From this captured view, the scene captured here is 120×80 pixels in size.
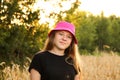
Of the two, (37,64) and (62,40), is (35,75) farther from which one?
(62,40)

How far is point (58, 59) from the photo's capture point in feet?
12.3

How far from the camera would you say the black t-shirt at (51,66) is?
365 cm

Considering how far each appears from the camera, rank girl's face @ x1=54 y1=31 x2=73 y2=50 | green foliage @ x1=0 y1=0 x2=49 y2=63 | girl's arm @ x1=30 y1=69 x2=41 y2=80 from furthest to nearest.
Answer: green foliage @ x1=0 y1=0 x2=49 y2=63 → girl's face @ x1=54 y1=31 x2=73 y2=50 → girl's arm @ x1=30 y1=69 x2=41 y2=80

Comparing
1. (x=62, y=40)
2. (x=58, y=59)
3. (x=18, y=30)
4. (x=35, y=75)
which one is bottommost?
(x=18, y=30)

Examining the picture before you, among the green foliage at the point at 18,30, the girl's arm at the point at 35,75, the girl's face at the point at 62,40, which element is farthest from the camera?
the green foliage at the point at 18,30

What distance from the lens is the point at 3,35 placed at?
35.9ft

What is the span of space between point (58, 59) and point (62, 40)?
0.19 metres

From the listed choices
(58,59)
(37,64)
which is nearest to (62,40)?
(58,59)

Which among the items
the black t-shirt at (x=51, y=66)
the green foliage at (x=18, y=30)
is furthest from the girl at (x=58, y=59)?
the green foliage at (x=18, y=30)

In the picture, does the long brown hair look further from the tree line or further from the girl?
the tree line

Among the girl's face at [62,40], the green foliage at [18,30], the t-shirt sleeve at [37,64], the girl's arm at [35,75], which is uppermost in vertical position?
the girl's face at [62,40]

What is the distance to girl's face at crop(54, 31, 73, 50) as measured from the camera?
12.4ft

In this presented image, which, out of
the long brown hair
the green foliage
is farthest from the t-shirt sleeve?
the green foliage

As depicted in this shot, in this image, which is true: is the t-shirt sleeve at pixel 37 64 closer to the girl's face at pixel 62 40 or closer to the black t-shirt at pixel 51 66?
the black t-shirt at pixel 51 66
